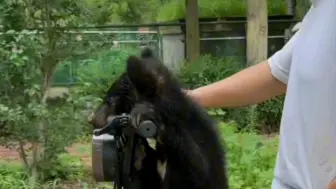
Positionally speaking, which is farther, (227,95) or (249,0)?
(249,0)

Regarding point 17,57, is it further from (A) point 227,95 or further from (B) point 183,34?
(B) point 183,34

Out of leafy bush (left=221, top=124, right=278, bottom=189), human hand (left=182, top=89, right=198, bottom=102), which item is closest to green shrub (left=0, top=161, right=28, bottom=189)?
leafy bush (left=221, top=124, right=278, bottom=189)

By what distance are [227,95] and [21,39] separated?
4.44 metres

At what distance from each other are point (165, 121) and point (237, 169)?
3.64 m

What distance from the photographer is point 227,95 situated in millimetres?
2080

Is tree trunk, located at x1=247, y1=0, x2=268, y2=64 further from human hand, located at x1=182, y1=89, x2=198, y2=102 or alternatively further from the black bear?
the black bear

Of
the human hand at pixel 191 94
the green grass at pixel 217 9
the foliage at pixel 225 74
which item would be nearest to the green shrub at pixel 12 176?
the foliage at pixel 225 74

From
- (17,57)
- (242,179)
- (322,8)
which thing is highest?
(322,8)

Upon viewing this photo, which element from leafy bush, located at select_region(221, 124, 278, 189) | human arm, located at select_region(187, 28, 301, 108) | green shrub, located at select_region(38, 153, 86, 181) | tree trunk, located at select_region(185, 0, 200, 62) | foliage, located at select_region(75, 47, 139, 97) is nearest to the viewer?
human arm, located at select_region(187, 28, 301, 108)

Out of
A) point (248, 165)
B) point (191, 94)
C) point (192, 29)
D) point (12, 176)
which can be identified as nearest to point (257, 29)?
point (192, 29)

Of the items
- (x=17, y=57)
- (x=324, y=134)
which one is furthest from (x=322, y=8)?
(x=17, y=57)

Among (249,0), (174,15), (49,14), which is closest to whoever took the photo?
(49,14)

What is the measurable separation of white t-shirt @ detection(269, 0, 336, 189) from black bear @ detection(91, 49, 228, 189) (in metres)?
0.20

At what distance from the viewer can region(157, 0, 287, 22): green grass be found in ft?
49.1
